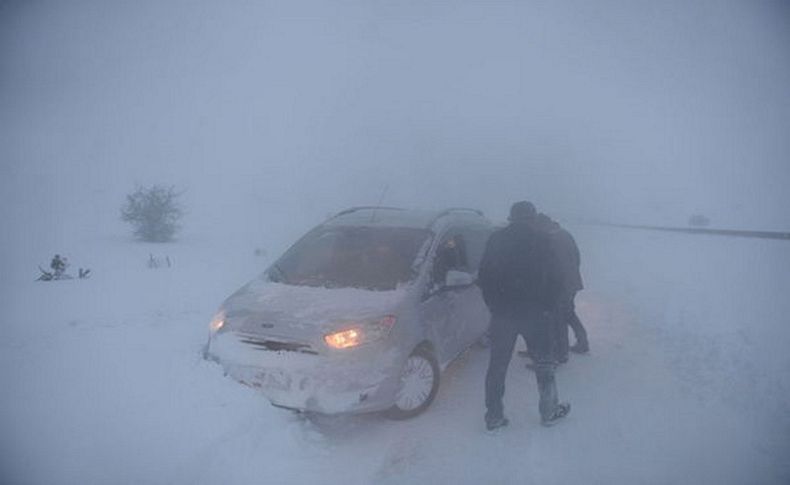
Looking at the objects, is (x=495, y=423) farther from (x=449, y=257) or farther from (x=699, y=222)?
(x=699, y=222)

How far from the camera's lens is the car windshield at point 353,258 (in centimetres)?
487

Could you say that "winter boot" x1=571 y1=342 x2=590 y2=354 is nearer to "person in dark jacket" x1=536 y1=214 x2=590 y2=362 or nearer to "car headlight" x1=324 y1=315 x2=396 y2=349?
"person in dark jacket" x1=536 y1=214 x2=590 y2=362

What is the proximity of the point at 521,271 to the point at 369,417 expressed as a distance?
2.10m

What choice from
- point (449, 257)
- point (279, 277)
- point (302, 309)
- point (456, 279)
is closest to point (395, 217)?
point (449, 257)

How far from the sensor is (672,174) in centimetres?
7288

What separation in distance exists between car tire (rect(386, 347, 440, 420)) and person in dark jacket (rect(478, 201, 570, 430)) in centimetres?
57

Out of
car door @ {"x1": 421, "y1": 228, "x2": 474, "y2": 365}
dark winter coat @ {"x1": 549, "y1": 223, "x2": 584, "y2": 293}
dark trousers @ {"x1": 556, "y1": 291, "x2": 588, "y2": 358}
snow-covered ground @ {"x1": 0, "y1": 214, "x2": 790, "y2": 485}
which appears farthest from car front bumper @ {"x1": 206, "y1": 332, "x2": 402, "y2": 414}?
dark winter coat @ {"x1": 549, "y1": 223, "x2": 584, "y2": 293}

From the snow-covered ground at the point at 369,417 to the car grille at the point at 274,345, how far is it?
2.31 feet

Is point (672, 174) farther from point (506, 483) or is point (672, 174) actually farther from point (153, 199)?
point (506, 483)

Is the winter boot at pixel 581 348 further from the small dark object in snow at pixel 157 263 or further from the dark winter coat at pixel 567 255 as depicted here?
the small dark object in snow at pixel 157 263

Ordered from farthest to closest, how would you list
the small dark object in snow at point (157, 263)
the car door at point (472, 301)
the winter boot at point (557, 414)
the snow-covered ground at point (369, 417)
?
the small dark object in snow at point (157, 263) → the car door at point (472, 301) → the winter boot at point (557, 414) → the snow-covered ground at point (369, 417)

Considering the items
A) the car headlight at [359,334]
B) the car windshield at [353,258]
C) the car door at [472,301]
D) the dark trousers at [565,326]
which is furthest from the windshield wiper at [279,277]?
the dark trousers at [565,326]

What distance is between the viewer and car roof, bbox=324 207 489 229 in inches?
220

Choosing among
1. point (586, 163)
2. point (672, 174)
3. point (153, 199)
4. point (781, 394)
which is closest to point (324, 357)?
point (781, 394)
